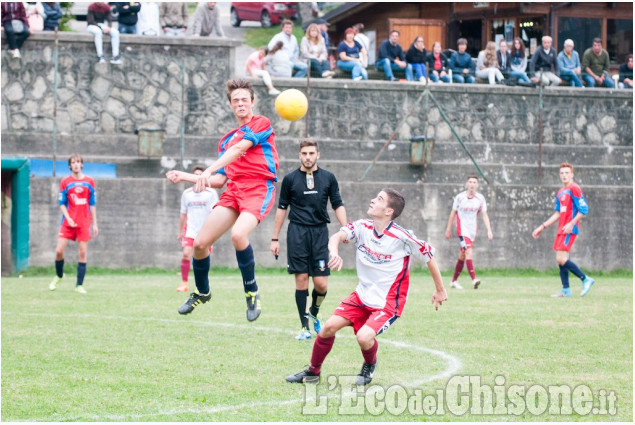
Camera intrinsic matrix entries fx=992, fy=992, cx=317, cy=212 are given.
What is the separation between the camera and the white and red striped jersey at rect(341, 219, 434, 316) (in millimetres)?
8094

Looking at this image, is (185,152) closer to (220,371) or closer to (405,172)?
(405,172)

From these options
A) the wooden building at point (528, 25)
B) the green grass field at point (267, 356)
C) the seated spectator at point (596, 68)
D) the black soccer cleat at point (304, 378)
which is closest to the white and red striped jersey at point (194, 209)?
the green grass field at point (267, 356)

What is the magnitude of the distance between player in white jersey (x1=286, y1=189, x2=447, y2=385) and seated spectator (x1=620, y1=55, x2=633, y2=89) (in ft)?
63.1

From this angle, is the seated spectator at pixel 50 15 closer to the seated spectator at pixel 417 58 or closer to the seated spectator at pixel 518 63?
the seated spectator at pixel 417 58

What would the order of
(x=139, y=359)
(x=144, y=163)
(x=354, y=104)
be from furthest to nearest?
(x=354, y=104), (x=144, y=163), (x=139, y=359)

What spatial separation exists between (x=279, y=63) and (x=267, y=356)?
13749 millimetres

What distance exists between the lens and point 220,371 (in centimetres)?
877

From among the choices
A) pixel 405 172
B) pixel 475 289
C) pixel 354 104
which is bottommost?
pixel 475 289

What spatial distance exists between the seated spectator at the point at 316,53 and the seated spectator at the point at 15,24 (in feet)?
20.6

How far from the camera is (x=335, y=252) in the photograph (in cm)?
752

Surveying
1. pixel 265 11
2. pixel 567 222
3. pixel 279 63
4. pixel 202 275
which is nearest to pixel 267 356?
pixel 202 275

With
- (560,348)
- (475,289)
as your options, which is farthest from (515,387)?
(475,289)

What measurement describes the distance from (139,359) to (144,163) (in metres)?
12.3

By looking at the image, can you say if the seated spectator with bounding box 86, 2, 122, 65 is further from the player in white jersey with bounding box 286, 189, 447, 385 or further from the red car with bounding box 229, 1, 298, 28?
the red car with bounding box 229, 1, 298, 28
